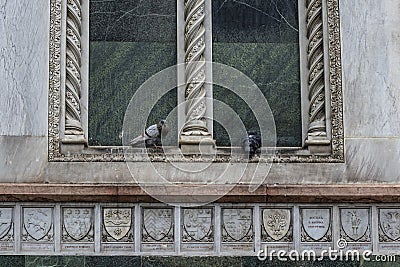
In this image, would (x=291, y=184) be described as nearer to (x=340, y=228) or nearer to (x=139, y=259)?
(x=340, y=228)

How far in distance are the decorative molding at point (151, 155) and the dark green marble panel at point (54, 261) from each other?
100 centimetres

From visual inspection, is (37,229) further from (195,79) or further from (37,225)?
(195,79)

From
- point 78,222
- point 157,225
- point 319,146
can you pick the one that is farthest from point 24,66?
point 319,146

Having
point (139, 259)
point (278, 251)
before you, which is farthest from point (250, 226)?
point (139, 259)

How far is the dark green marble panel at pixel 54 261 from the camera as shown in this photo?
1020 cm

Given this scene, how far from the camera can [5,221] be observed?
10.3m

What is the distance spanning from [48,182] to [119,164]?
73cm

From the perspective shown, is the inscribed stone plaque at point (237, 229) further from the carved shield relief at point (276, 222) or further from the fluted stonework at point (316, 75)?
the fluted stonework at point (316, 75)

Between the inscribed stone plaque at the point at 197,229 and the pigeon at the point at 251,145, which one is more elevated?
the pigeon at the point at 251,145

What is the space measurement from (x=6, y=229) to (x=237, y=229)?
2.30m

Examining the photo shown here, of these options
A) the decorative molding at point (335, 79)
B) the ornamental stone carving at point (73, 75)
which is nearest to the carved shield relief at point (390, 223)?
the decorative molding at point (335, 79)

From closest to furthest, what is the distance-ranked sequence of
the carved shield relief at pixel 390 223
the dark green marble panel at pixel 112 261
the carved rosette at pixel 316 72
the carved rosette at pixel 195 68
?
the dark green marble panel at pixel 112 261 < the carved shield relief at pixel 390 223 < the carved rosette at pixel 195 68 < the carved rosette at pixel 316 72

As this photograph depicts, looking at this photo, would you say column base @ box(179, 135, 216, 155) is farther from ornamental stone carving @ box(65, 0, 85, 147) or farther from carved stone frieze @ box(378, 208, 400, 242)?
carved stone frieze @ box(378, 208, 400, 242)

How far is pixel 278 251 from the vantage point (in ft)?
33.9
